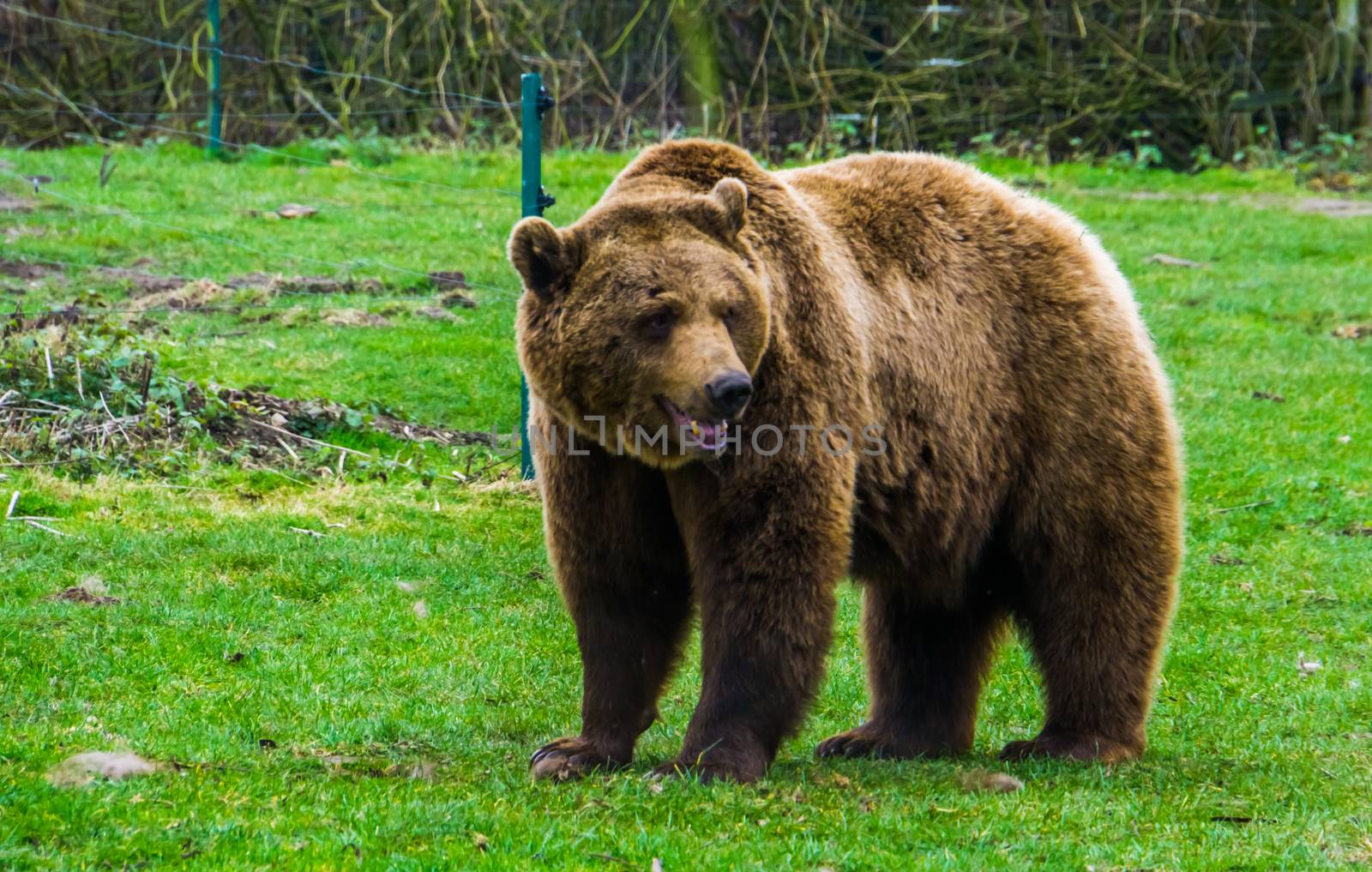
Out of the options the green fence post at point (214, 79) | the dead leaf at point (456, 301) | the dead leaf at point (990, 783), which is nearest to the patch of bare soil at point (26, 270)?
the dead leaf at point (456, 301)

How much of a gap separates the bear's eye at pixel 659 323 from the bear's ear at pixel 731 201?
37 centimetres

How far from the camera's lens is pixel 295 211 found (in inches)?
564

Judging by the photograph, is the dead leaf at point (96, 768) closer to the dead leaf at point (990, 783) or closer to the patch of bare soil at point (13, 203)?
the dead leaf at point (990, 783)

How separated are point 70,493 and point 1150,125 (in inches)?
553

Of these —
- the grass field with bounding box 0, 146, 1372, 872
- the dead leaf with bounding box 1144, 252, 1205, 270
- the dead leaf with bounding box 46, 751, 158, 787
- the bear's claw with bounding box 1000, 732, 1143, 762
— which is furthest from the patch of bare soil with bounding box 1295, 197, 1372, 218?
the dead leaf with bounding box 46, 751, 158, 787

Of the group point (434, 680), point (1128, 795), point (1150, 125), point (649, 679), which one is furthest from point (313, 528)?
point (1150, 125)

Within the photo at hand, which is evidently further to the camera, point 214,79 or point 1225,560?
point 214,79

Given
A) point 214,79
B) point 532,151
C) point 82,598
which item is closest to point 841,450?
point 82,598

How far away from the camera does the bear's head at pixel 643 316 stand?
15.4 feet

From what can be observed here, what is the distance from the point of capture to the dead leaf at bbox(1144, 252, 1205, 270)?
572 inches

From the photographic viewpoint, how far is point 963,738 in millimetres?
6016

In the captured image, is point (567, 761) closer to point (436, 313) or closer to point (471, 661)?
point (471, 661)

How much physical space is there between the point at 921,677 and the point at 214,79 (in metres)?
13.0

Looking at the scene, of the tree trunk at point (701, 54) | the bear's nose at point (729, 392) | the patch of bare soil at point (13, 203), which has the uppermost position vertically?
the tree trunk at point (701, 54)
